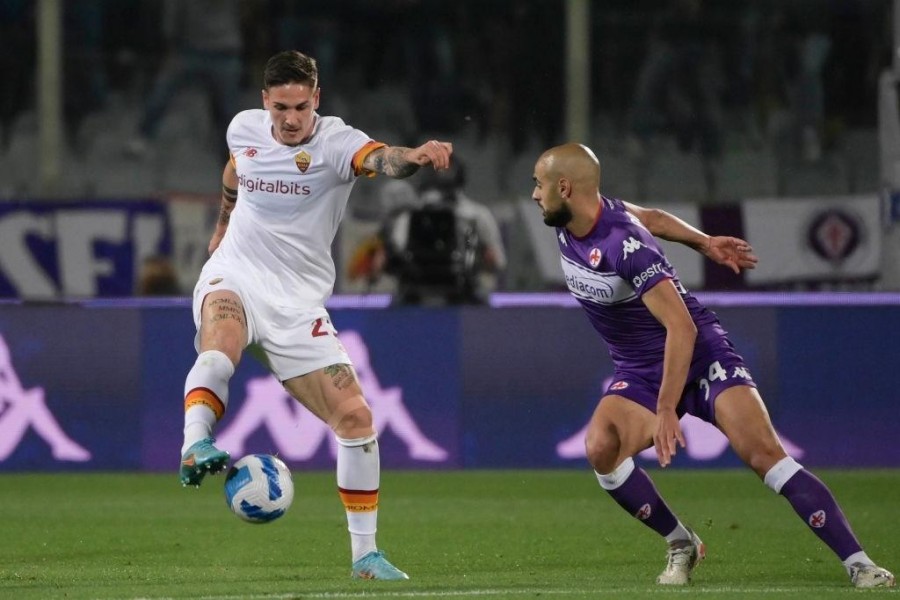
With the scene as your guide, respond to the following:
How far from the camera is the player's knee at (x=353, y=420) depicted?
658cm

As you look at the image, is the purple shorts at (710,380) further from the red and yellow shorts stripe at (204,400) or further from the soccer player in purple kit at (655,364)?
A: the red and yellow shorts stripe at (204,400)

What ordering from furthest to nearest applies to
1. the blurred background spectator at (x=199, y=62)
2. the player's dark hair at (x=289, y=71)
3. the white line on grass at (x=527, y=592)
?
the blurred background spectator at (x=199, y=62) → the player's dark hair at (x=289, y=71) → the white line on grass at (x=527, y=592)

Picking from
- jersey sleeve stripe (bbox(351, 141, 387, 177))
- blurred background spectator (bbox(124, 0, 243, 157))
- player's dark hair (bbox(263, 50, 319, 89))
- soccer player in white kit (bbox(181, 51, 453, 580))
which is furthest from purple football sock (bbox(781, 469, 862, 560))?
blurred background spectator (bbox(124, 0, 243, 157))

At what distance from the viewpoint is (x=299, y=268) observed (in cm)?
673

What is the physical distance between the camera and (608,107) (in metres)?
17.4

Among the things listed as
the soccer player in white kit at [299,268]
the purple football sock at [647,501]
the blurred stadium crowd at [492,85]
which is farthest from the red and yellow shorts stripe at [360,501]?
the blurred stadium crowd at [492,85]

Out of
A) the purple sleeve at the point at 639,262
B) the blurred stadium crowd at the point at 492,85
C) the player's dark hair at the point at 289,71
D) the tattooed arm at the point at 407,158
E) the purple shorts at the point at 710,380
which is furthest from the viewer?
the blurred stadium crowd at the point at 492,85

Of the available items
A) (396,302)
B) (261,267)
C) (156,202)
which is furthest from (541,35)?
(261,267)

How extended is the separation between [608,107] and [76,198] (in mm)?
5229

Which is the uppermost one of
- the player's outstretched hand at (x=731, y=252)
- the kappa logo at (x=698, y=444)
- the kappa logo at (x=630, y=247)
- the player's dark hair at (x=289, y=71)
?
the player's dark hair at (x=289, y=71)

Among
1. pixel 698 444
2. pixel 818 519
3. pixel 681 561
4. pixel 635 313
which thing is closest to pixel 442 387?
pixel 698 444

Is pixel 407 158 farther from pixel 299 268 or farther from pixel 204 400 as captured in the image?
pixel 204 400

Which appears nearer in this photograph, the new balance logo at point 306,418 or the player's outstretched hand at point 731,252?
the player's outstretched hand at point 731,252

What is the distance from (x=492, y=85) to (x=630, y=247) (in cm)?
1156
